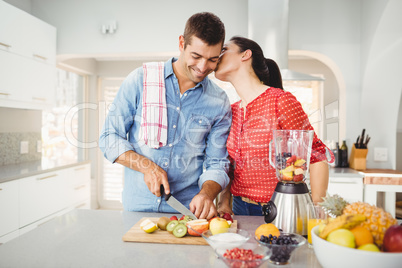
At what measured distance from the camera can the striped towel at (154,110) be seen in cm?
148

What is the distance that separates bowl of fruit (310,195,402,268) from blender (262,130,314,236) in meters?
0.20

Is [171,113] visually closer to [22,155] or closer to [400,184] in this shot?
[400,184]

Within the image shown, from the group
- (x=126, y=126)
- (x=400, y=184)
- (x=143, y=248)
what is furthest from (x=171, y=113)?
(x=400, y=184)

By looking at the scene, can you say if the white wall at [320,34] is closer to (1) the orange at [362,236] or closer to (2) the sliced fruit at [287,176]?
(2) the sliced fruit at [287,176]

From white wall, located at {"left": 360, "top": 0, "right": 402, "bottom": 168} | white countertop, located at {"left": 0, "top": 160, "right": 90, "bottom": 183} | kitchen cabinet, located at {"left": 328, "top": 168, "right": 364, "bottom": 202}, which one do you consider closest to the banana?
kitchen cabinet, located at {"left": 328, "top": 168, "right": 364, "bottom": 202}

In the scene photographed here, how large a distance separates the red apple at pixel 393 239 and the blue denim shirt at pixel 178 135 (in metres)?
0.77

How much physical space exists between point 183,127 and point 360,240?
3.09ft

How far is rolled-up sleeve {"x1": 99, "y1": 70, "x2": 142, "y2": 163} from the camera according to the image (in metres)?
1.39

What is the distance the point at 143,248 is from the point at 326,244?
1.73 ft

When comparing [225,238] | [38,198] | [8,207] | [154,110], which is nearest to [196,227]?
[225,238]

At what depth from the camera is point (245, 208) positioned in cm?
151

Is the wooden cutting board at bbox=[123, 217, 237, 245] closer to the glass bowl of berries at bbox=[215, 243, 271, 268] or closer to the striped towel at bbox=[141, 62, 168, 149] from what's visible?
the glass bowl of berries at bbox=[215, 243, 271, 268]

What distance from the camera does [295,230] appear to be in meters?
1.08

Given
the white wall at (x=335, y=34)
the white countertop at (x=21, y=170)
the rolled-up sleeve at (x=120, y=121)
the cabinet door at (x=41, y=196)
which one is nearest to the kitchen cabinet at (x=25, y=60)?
the white countertop at (x=21, y=170)
